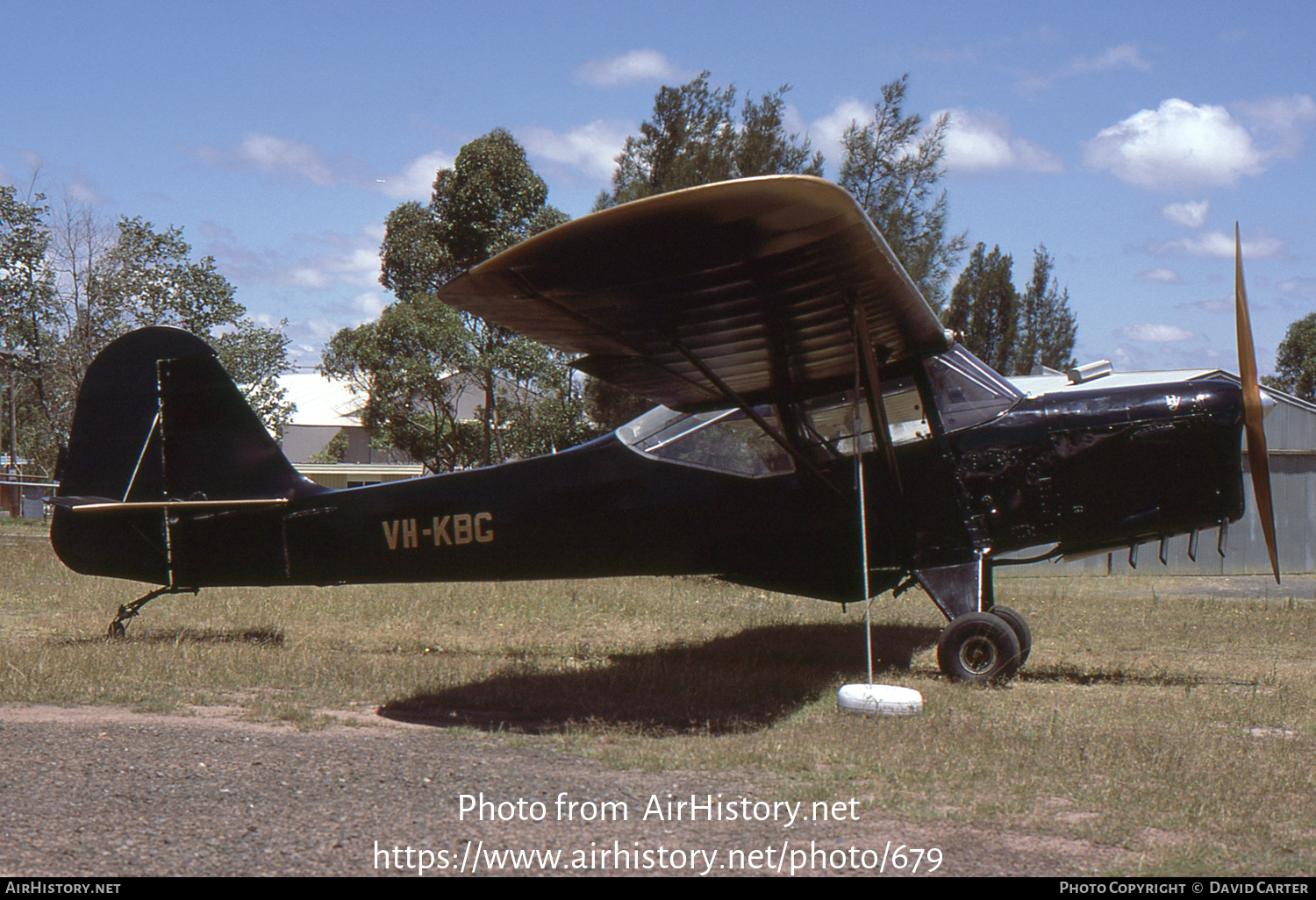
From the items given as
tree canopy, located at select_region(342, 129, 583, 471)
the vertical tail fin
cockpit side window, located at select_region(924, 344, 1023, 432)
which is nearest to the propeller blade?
cockpit side window, located at select_region(924, 344, 1023, 432)

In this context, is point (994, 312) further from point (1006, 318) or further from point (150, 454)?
point (150, 454)

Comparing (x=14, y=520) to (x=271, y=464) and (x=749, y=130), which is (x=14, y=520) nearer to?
(x=749, y=130)

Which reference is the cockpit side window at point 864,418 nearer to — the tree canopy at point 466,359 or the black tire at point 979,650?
the black tire at point 979,650

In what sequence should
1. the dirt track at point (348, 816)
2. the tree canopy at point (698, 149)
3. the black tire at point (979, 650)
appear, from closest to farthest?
the dirt track at point (348, 816) < the black tire at point (979, 650) < the tree canopy at point (698, 149)

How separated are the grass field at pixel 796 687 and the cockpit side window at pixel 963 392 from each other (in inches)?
76.2

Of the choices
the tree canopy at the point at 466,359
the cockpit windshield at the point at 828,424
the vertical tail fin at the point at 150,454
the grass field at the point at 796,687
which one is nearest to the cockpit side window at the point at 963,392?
the cockpit windshield at the point at 828,424

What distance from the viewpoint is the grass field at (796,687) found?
4391 millimetres

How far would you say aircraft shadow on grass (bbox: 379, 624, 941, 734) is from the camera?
20.2ft

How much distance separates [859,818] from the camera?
411 cm

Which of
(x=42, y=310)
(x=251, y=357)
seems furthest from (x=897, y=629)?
(x=42, y=310)

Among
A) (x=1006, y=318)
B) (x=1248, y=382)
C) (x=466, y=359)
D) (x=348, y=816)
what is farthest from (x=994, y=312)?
(x=348, y=816)

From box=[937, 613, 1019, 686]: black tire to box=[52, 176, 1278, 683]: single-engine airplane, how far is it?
0.06 ft

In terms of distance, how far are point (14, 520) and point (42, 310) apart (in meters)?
9.13

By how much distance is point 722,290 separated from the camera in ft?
18.8
